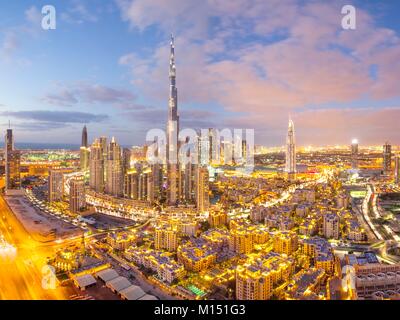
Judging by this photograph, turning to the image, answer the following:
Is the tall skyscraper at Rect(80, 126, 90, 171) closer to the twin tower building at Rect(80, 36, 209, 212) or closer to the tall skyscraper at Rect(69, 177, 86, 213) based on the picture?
the twin tower building at Rect(80, 36, 209, 212)

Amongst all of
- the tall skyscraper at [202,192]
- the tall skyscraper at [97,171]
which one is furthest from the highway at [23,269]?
the tall skyscraper at [97,171]

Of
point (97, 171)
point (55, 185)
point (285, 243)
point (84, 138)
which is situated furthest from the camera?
point (84, 138)

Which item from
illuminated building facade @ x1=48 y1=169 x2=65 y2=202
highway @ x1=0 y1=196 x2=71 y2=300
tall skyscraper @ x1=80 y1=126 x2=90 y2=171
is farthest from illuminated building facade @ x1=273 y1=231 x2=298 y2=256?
tall skyscraper @ x1=80 y1=126 x2=90 y2=171

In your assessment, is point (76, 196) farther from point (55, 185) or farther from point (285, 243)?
point (285, 243)

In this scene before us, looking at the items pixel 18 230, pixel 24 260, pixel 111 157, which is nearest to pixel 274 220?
pixel 24 260


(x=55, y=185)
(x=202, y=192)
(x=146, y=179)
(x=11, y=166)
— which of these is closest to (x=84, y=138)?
(x=11, y=166)

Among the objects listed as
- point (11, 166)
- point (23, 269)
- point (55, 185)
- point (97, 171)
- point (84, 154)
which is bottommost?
point (23, 269)
